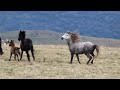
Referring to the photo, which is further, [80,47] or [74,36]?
[74,36]

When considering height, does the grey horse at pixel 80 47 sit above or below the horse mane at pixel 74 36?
below

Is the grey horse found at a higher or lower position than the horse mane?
lower

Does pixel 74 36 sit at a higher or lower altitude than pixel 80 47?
higher

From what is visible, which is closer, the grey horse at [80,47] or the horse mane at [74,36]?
the grey horse at [80,47]

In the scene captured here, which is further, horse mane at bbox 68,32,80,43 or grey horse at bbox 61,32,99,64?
horse mane at bbox 68,32,80,43
